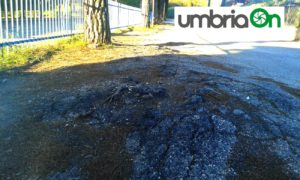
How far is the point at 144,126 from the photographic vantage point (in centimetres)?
322

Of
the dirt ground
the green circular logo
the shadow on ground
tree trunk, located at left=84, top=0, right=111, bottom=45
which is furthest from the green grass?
the green circular logo

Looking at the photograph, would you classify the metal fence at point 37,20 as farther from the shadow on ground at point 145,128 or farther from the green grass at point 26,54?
the shadow on ground at point 145,128

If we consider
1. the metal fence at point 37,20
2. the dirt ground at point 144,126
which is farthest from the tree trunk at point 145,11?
the dirt ground at point 144,126

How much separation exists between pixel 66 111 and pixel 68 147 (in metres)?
0.82

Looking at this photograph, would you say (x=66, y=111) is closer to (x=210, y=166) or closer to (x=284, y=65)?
(x=210, y=166)

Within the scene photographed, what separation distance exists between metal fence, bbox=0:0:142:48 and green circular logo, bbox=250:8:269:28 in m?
12.4

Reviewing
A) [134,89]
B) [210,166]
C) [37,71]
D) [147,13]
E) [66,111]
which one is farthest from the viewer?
[147,13]

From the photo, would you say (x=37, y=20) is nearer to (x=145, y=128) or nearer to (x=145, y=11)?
(x=145, y=128)

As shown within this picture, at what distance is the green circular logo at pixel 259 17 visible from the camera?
18.8m

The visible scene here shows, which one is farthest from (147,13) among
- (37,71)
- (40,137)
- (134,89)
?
(40,137)

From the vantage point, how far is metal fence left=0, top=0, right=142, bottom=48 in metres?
6.45

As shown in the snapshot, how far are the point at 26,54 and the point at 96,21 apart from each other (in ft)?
6.10

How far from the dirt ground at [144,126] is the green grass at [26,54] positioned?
0.54 m

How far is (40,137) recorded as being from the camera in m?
2.96
